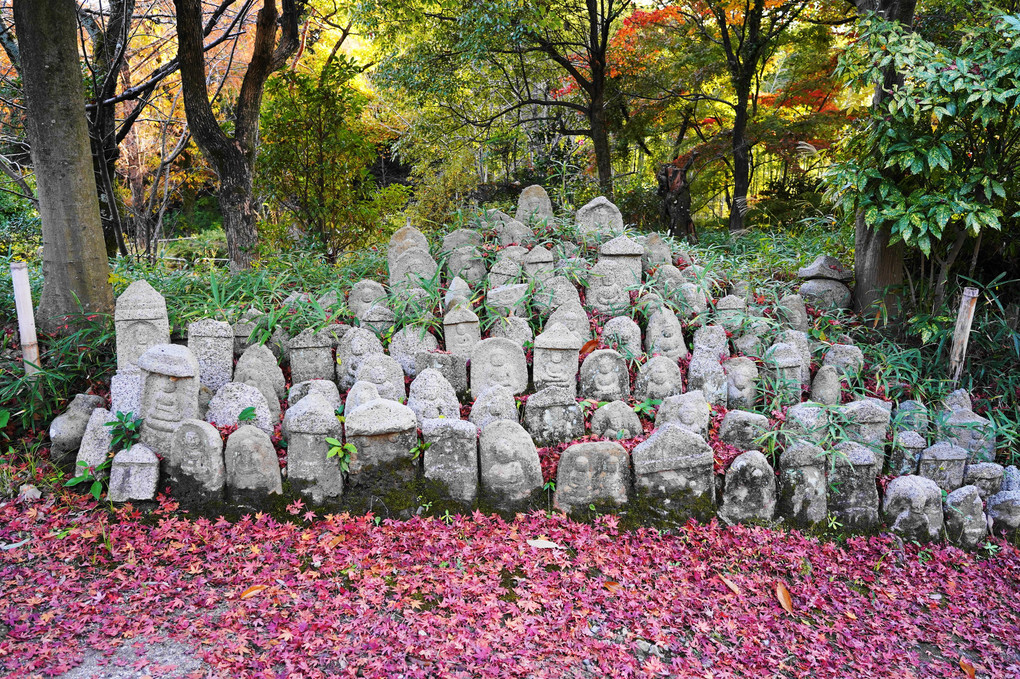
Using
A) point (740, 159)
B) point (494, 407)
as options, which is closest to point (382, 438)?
point (494, 407)

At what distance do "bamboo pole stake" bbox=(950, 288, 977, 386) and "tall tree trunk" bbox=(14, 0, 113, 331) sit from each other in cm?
471

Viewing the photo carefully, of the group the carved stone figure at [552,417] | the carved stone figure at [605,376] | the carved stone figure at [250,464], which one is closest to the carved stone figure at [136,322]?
the carved stone figure at [250,464]

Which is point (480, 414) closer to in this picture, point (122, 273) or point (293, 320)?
point (293, 320)

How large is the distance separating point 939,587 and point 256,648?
Result: 2783 mm

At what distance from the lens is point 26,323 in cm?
309

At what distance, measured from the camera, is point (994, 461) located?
3.19 m

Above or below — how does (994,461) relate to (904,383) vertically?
below

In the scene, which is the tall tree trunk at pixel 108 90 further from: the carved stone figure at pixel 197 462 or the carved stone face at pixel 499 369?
the carved stone face at pixel 499 369

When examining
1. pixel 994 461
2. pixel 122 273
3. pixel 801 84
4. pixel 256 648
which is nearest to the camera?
pixel 256 648

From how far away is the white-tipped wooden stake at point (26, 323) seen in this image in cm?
301

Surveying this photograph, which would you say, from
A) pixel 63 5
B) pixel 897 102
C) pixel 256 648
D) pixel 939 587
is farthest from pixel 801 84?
pixel 256 648

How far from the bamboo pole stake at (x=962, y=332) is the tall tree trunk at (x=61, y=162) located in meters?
4.71

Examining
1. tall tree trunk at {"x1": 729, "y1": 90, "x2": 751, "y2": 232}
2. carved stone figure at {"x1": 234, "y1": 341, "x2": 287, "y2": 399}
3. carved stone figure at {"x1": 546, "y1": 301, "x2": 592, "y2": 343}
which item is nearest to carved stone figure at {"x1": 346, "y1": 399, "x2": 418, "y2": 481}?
carved stone figure at {"x1": 234, "y1": 341, "x2": 287, "y2": 399}

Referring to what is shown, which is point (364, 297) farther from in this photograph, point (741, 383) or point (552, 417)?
point (741, 383)
